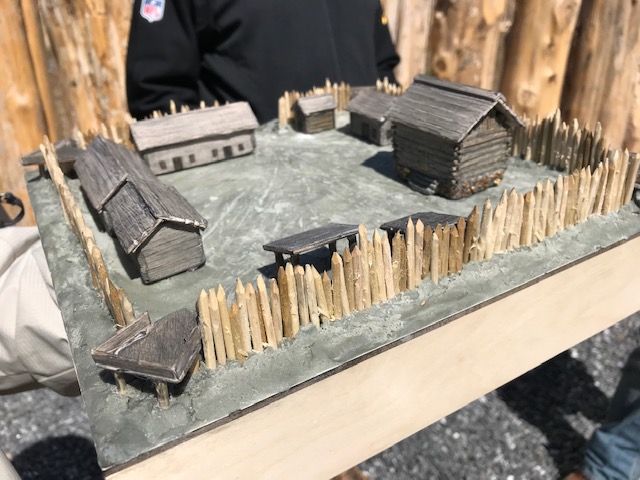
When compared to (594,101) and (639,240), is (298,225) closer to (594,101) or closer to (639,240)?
(639,240)

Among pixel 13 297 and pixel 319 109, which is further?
pixel 319 109

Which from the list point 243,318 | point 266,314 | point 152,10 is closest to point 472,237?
point 266,314

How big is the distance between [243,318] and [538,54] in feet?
18.7

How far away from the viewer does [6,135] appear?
6.43 metres

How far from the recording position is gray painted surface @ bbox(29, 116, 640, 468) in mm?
Result: 2648

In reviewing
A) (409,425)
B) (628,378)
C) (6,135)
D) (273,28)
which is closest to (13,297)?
(409,425)

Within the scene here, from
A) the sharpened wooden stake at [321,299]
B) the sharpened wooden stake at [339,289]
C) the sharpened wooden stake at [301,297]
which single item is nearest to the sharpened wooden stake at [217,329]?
the sharpened wooden stake at [301,297]

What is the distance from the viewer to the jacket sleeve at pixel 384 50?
7.72 m

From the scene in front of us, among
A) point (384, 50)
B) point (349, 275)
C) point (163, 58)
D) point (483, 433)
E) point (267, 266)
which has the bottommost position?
point (483, 433)

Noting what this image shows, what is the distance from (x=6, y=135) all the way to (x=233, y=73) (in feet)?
8.83

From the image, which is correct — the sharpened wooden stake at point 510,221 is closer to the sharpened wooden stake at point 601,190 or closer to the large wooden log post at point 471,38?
the sharpened wooden stake at point 601,190

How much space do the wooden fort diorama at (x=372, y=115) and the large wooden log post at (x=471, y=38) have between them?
2042 mm

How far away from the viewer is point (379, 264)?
3.23m

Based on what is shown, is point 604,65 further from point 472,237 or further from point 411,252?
point 411,252
